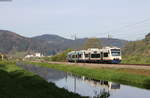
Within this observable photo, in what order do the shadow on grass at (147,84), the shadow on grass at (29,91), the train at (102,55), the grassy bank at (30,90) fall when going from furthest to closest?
the train at (102,55)
the shadow on grass at (147,84)
the grassy bank at (30,90)
the shadow on grass at (29,91)

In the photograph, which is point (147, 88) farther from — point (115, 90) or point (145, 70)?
point (145, 70)

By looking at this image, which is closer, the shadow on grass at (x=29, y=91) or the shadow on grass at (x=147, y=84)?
the shadow on grass at (x=29, y=91)

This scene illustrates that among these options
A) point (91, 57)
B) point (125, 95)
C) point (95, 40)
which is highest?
point (95, 40)

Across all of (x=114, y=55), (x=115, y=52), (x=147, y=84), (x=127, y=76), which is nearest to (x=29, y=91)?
(x=147, y=84)

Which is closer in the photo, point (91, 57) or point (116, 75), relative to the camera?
point (116, 75)

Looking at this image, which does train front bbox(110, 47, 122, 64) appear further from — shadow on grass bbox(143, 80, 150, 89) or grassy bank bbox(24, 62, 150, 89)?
shadow on grass bbox(143, 80, 150, 89)

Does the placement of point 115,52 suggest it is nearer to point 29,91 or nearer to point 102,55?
point 102,55

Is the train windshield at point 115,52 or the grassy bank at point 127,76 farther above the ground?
the train windshield at point 115,52

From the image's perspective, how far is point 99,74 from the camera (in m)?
57.9

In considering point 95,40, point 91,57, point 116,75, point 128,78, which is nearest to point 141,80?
point 128,78

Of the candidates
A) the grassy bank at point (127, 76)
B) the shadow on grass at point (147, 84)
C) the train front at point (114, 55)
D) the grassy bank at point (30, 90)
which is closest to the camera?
the grassy bank at point (30, 90)

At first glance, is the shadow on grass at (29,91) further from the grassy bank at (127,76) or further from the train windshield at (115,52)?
the train windshield at (115,52)

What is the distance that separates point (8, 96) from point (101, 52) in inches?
2133

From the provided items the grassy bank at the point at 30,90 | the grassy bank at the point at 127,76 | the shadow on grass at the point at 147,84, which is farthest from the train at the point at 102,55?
the grassy bank at the point at 30,90
